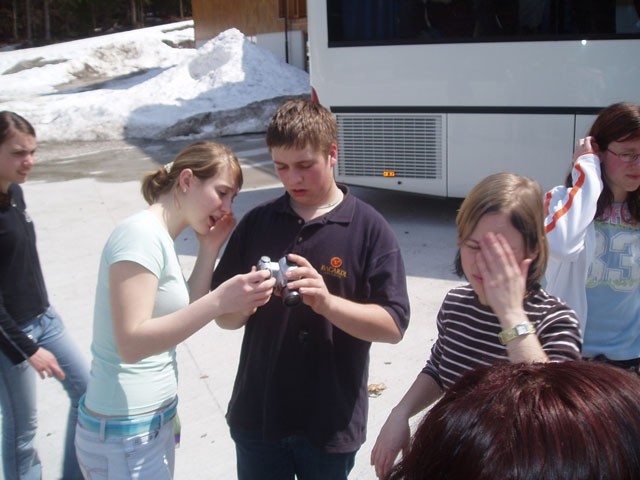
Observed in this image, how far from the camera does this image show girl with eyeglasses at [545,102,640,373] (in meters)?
2.43

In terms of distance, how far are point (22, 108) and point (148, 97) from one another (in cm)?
317

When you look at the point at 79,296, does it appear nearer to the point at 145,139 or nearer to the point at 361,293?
the point at 361,293

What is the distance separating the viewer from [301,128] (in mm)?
2221

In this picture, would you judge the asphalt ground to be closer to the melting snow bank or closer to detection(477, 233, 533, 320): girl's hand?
detection(477, 233, 533, 320): girl's hand

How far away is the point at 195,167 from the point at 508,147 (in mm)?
5335

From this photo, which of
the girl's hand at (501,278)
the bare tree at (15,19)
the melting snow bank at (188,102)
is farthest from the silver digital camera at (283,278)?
the bare tree at (15,19)

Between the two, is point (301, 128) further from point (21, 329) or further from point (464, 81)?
point (464, 81)

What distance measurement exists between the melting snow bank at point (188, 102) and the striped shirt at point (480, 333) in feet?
48.8

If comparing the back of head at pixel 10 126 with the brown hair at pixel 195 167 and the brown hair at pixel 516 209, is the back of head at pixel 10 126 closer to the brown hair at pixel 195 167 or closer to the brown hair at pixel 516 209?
the brown hair at pixel 195 167

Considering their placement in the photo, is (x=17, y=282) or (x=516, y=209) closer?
(x=516, y=209)

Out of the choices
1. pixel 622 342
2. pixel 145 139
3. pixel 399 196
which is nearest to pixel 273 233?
pixel 622 342

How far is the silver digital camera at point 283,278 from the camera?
1.93 meters

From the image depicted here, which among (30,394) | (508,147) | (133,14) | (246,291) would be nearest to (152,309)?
(246,291)

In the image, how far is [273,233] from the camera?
2.30 metres
